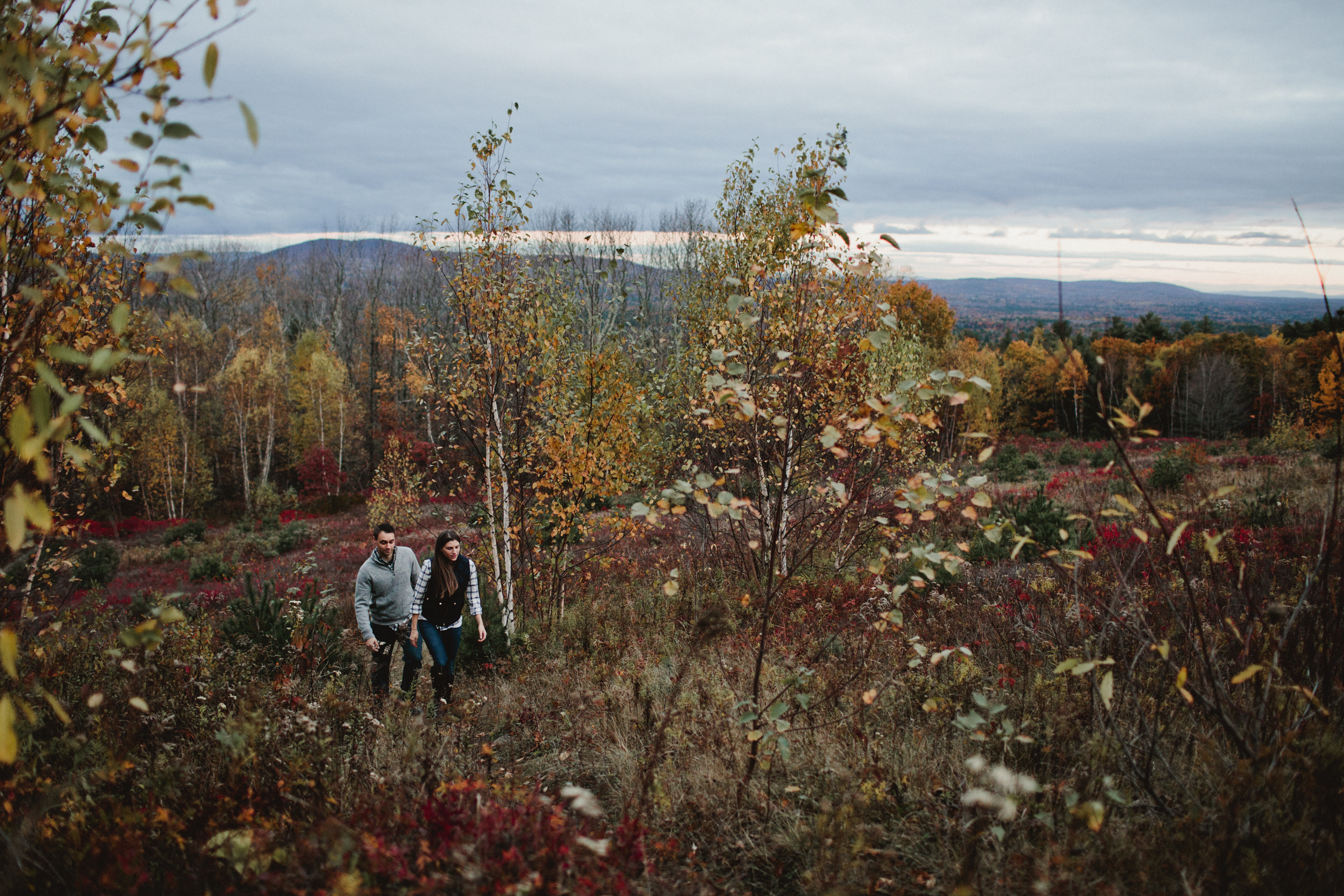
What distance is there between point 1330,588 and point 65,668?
780cm

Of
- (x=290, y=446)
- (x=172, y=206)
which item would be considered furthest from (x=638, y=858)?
(x=290, y=446)

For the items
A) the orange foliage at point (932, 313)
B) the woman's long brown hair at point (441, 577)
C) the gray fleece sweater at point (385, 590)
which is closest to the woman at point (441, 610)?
the woman's long brown hair at point (441, 577)

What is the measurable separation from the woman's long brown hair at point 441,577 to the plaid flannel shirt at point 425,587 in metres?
0.03

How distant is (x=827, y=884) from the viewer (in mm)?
2344

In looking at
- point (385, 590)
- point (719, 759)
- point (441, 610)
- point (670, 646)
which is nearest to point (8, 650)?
point (719, 759)

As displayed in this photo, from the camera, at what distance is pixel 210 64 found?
138 cm

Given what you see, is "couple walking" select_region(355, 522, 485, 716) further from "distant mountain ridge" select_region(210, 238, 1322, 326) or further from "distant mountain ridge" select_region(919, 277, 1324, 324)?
"distant mountain ridge" select_region(919, 277, 1324, 324)

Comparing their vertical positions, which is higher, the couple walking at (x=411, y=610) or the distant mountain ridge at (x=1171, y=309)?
the distant mountain ridge at (x=1171, y=309)

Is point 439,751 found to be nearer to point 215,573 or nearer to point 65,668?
point 65,668

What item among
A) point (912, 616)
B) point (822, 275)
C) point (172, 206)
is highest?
point (822, 275)

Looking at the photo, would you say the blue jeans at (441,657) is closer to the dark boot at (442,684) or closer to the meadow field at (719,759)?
the dark boot at (442,684)

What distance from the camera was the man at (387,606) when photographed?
16.5ft

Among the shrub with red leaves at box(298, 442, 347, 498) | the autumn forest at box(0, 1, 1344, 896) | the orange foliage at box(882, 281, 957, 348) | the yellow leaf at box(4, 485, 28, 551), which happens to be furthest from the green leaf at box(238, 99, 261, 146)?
the orange foliage at box(882, 281, 957, 348)

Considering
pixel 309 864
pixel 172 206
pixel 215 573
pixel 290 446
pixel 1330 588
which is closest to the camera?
pixel 172 206
